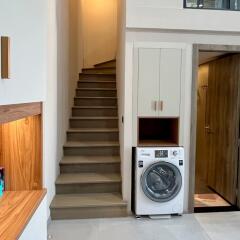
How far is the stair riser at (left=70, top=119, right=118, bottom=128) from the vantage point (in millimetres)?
5461

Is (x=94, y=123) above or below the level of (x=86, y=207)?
above

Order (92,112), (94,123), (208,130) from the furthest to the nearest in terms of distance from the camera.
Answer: (92,112) < (208,130) < (94,123)

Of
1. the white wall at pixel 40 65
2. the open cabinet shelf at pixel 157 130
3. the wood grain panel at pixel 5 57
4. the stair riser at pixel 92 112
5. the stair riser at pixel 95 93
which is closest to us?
the wood grain panel at pixel 5 57

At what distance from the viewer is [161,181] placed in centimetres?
396

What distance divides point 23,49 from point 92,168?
10.00ft

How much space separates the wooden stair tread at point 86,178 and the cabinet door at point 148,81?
110 centimetres

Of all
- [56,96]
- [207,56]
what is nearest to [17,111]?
[56,96]

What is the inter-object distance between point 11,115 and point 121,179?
2914 millimetres

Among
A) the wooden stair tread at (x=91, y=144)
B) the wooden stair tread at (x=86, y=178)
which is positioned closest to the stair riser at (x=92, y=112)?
the wooden stair tread at (x=91, y=144)

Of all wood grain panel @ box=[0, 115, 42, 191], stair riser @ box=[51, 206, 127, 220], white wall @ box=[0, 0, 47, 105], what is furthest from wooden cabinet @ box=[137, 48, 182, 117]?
wood grain panel @ box=[0, 115, 42, 191]

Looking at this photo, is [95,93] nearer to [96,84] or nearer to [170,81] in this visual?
[96,84]

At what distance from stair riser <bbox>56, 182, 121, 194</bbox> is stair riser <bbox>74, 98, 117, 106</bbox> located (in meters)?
2.08

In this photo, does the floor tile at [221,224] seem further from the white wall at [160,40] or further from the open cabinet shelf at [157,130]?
the open cabinet shelf at [157,130]

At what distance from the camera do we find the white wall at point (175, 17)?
3877 mm
